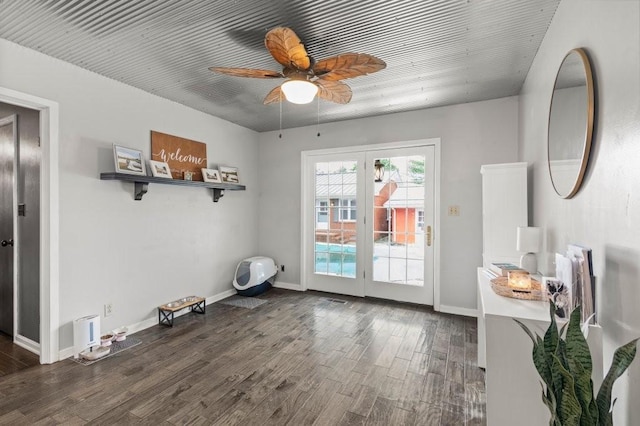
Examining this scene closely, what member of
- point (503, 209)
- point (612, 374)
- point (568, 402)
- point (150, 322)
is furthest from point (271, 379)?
point (503, 209)

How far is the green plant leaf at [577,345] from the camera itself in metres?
1.02

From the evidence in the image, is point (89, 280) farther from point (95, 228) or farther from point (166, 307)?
point (166, 307)

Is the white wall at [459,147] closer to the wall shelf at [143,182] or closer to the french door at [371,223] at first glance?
the french door at [371,223]

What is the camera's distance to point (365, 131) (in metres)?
4.35

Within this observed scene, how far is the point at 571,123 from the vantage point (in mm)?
1619

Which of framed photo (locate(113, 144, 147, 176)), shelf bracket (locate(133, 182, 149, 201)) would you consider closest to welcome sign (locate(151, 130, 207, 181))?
framed photo (locate(113, 144, 147, 176))

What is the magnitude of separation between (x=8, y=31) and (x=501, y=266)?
3989mm

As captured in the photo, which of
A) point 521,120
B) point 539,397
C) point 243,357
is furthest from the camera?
point 521,120

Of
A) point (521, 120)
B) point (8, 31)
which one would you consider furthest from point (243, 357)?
point (521, 120)

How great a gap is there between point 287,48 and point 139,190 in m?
2.21

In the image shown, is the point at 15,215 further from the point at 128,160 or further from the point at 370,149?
the point at 370,149

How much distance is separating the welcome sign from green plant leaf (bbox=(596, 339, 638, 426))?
12.6 feet

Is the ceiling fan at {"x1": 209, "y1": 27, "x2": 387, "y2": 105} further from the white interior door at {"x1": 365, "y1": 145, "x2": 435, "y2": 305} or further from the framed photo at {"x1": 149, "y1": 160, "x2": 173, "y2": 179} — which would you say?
the white interior door at {"x1": 365, "y1": 145, "x2": 435, "y2": 305}

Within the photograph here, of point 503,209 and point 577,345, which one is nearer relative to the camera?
point 577,345
